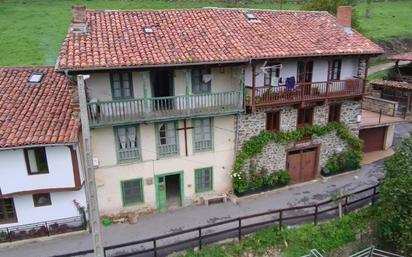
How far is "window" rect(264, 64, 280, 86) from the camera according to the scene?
20.2 m

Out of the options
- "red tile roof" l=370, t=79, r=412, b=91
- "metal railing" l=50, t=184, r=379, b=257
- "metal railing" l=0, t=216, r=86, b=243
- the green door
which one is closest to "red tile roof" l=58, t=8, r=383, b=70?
the green door

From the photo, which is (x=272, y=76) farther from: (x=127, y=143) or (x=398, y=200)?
(x=398, y=200)

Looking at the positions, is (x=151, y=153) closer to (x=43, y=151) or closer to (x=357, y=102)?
(x=43, y=151)

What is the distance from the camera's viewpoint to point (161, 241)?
1759cm

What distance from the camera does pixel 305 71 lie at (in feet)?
69.3

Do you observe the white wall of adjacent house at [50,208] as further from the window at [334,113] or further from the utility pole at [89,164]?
the window at [334,113]

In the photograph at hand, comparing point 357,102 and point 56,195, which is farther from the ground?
point 357,102

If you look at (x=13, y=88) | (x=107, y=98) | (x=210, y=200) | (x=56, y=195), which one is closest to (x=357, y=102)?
(x=210, y=200)

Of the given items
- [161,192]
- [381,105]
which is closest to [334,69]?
[381,105]

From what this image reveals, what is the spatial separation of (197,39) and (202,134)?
4935mm

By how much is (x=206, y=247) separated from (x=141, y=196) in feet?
15.5

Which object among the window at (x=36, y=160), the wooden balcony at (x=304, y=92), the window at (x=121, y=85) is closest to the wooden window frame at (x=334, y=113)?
the wooden balcony at (x=304, y=92)

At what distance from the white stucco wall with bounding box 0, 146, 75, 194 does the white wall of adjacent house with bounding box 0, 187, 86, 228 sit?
0.76 metres

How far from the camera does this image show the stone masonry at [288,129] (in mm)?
20469
